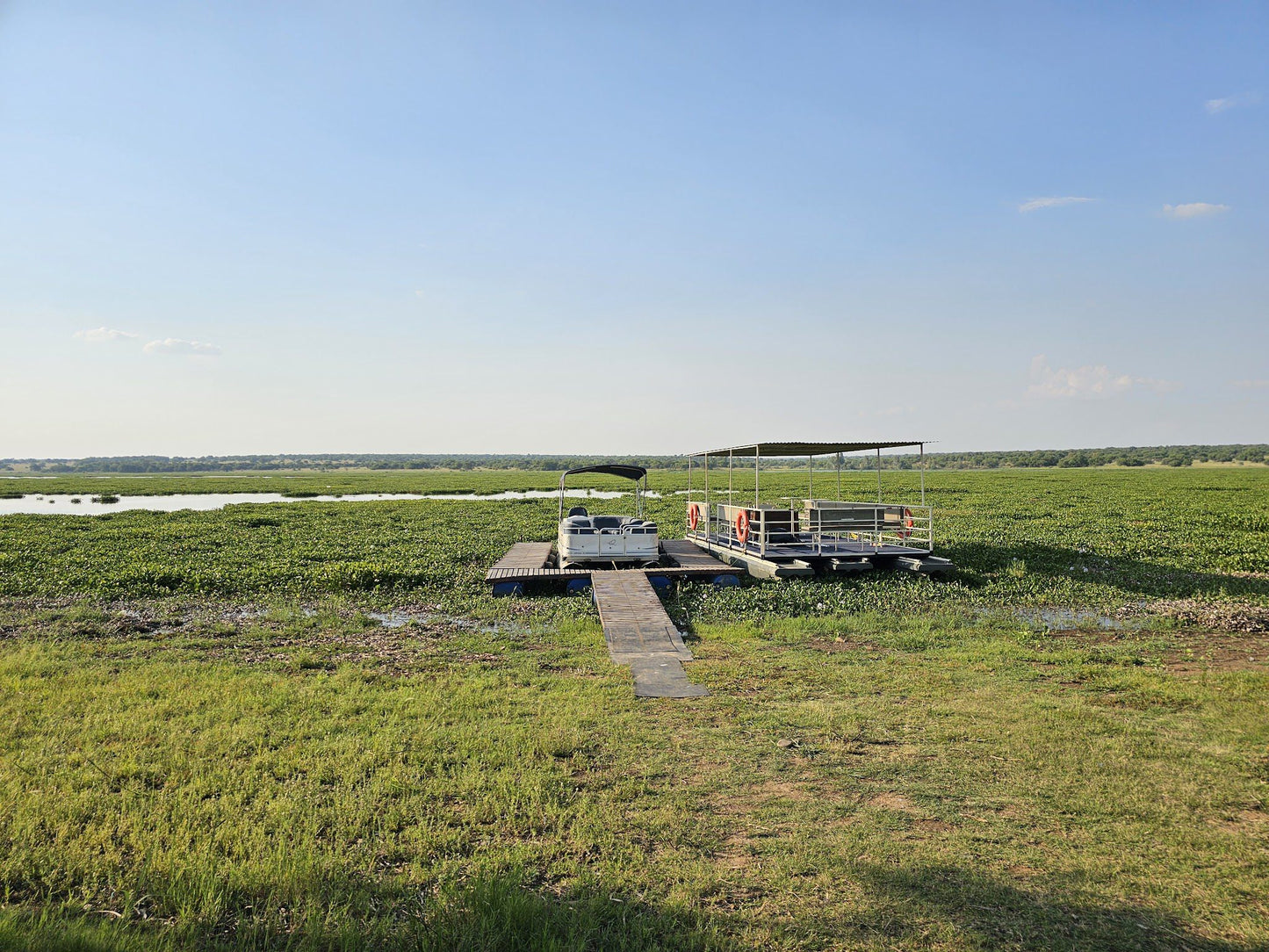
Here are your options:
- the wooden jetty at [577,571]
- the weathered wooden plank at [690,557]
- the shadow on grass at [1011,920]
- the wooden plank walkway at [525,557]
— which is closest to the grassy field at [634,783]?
the shadow on grass at [1011,920]

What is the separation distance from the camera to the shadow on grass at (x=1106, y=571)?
16.3 meters

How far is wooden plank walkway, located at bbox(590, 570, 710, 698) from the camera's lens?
9.35m

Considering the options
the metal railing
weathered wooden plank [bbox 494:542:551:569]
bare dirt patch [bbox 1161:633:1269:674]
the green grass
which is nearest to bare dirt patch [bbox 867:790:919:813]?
the green grass

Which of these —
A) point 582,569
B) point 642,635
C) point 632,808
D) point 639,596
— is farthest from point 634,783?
point 582,569

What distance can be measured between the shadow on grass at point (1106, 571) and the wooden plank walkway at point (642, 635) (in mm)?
8567

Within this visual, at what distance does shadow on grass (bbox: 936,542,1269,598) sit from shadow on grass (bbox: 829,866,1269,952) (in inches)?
551

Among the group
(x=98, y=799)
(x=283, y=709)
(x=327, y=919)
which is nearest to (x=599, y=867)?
(x=327, y=919)

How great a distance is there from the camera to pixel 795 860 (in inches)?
197

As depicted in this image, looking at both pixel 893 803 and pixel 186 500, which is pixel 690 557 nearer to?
pixel 893 803

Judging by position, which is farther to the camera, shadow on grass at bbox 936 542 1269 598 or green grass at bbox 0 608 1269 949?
shadow on grass at bbox 936 542 1269 598

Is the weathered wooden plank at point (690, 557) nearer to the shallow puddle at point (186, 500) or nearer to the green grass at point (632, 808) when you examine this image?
the green grass at point (632, 808)

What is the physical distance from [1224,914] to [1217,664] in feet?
25.4

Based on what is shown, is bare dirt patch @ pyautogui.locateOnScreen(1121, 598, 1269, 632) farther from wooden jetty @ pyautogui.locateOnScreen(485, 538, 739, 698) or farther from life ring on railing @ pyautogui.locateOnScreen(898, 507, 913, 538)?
wooden jetty @ pyautogui.locateOnScreen(485, 538, 739, 698)

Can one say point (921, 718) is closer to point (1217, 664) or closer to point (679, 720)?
point (679, 720)
